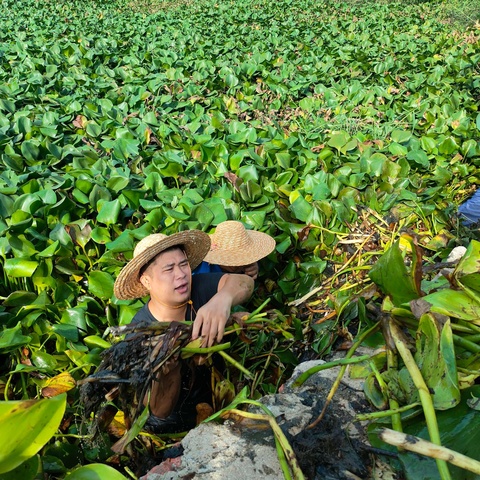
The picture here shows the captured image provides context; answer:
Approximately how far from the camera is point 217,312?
182cm

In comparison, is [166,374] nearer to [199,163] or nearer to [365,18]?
[199,163]

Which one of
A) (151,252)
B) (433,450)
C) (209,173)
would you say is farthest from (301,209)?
(433,450)

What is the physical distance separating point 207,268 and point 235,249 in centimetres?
21

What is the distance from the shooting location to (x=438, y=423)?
1.18 metres

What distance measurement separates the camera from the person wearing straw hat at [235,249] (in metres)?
2.46

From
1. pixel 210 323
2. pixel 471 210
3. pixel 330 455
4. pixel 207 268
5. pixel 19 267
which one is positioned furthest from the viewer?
pixel 471 210

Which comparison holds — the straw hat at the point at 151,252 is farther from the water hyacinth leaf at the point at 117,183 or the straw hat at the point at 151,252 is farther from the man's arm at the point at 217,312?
the water hyacinth leaf at the point at 117,183

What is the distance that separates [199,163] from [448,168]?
170 centimetres

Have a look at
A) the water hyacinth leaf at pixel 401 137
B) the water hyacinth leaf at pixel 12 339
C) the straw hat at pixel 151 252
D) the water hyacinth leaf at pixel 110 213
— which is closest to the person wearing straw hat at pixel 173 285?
the straw hat at pixel 151 252

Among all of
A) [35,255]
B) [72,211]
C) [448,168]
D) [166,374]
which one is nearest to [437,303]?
[166,374]

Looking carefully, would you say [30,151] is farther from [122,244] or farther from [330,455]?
[330,455]

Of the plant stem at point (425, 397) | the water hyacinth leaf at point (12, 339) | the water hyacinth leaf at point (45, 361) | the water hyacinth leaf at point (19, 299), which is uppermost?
the plant stem at point (425, 397)

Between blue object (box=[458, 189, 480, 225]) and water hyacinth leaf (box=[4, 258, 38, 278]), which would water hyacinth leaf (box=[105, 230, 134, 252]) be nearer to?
water hyacinth leaf (box=[4, 258, 38, 278])

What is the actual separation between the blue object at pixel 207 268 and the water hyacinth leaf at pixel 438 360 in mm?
1427
